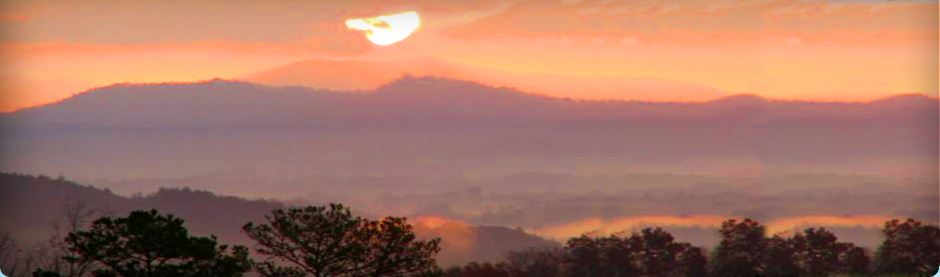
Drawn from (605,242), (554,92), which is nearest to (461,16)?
(554,92)

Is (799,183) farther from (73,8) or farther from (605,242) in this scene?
(73,8)

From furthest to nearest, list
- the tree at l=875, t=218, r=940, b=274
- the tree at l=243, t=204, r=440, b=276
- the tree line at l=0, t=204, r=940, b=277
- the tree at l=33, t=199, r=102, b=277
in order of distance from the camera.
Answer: the tree at l=875, t=218, r=940, b=274
the tree at l=33, t=199, r=102, b=277
the tree at l=243, t=204, r=440, b=276
the tree line at l=0, t=204, r=940, b=277

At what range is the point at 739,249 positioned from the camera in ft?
60.9

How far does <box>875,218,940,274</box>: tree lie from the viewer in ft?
60.3

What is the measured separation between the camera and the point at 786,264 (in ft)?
62.3

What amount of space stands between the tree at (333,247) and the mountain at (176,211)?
123 cm

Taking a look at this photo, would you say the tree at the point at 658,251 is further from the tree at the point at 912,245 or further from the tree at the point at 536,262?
the tree at the point at 912,245

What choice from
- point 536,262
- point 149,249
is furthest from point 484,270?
point 149,249

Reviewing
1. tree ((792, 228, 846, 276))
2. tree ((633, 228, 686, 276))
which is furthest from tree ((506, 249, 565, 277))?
tree ((792, 228, 846, 276))

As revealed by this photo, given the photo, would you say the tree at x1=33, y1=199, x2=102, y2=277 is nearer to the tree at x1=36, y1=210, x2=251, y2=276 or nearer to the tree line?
the tree line

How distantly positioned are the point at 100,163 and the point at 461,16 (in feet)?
13.8

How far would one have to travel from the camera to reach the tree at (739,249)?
725 inches

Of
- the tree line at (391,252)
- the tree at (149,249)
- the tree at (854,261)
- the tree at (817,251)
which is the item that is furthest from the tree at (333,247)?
the tree at (854,261)

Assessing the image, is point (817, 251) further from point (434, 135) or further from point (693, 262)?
point (434, 135)
